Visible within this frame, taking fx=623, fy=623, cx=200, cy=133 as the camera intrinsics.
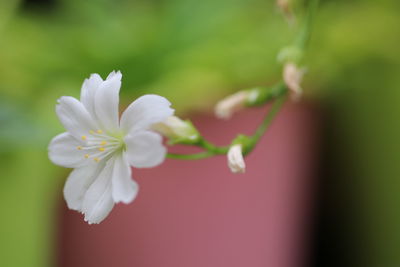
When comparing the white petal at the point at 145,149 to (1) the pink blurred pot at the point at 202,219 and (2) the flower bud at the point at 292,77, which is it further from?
(1) the pink blurred pot at the point at 202,219

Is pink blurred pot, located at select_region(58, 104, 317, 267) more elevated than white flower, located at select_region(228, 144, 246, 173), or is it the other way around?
pink blurred pot, located at select_region(58, 104, 317, 267)

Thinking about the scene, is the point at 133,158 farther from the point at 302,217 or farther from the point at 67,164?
the point at 302,217

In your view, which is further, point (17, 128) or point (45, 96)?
point (45, 96)

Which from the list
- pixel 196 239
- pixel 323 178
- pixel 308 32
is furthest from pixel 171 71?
pixel 308 32

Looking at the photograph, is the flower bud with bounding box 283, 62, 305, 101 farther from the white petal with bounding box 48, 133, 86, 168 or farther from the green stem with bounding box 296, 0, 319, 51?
the white petal with bounding box 48, 133, 86, 168

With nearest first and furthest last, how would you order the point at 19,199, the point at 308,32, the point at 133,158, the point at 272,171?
the point at 133,158, the point at 308,32, the point at 19,199, the point at 272,171

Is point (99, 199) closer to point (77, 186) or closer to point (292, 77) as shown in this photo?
point (77, 186)

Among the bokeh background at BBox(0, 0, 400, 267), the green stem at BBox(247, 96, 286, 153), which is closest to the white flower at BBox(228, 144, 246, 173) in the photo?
the green stem at BBox(247, 96, 286, 153)
